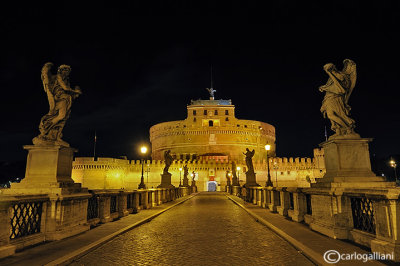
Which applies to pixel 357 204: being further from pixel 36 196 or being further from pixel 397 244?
pixel 36 196

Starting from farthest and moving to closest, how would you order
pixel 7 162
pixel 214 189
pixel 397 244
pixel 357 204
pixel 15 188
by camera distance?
pixel 7 162 < pixel 214 189 < pixel 15 188 < pixel 357 204 < pixel 397 244

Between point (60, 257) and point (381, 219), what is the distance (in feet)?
19.4

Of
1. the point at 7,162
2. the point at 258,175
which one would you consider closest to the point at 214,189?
the point at 258,175

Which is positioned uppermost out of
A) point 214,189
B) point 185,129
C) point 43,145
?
point 185,129

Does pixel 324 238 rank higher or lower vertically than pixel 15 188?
lower

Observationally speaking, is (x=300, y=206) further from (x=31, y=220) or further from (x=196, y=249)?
(x=31, y=220)

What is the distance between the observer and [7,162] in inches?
3856

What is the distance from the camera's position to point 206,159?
6688cm

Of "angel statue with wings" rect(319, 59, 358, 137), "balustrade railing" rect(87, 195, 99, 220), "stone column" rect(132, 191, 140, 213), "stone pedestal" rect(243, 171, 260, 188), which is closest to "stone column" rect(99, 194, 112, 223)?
"balustrade railing" rect(87, 195, 99, 220)

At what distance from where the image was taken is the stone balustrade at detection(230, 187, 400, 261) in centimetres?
446

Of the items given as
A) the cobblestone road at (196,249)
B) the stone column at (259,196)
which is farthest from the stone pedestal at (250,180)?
the cobblestone road at (196,249)

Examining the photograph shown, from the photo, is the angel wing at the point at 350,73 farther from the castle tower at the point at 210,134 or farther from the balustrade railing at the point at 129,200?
the castle tower at the point at 210,134

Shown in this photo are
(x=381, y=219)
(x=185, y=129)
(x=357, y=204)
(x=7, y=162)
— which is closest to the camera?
(x=381, y=219)

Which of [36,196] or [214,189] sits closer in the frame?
[36,196]
